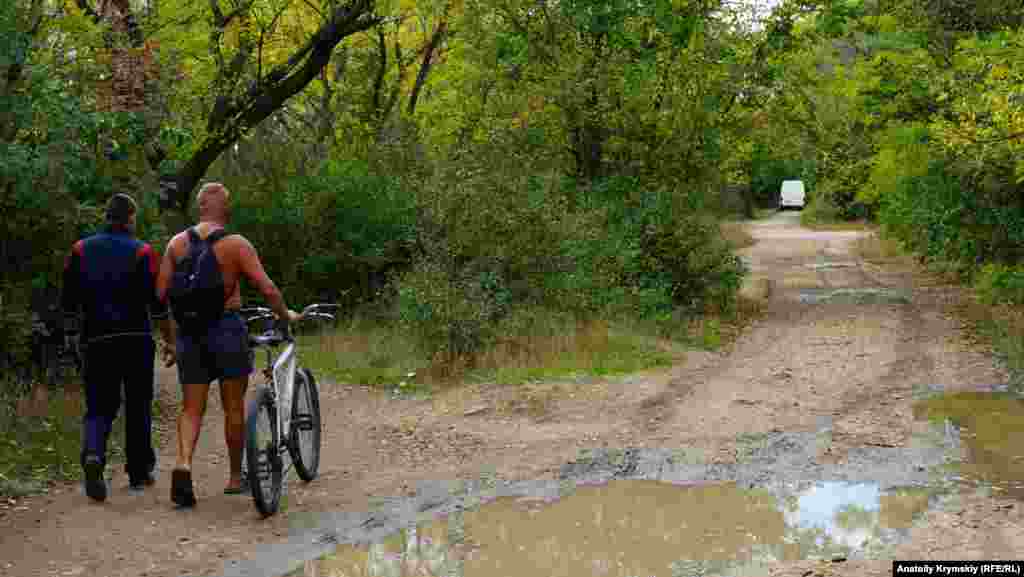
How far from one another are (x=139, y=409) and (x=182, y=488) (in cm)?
73

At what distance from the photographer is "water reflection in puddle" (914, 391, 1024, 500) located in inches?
288

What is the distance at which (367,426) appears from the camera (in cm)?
1046

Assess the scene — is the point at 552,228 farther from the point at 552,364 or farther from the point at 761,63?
the point at 761,63

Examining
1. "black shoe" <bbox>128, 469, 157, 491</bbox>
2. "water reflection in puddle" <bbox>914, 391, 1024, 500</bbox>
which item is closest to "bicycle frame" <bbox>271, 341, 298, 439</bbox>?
"black shoe" <bbox>128, 469, 157, 491</bbox>

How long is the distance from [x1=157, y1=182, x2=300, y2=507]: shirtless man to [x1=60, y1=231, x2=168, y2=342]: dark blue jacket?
0.39m

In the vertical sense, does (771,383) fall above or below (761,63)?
below

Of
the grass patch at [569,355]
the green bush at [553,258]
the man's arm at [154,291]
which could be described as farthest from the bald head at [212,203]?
the green bush at [553,258]

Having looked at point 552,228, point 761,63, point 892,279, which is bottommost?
point 892,279

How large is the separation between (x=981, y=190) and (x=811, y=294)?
3.68 metres

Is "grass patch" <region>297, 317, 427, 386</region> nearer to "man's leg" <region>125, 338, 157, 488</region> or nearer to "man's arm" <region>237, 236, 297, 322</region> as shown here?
"man's leg" <region>125, 338, 157, 488</region>

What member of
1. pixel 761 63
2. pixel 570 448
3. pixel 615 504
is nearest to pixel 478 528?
pixel 615 504

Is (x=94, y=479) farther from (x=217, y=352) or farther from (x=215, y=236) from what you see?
(x=215, y=236)

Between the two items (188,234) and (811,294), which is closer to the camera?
(188,234)

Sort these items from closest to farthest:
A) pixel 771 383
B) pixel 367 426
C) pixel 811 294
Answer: pixel 367 426, pixel 771 383, pixel 811 294
